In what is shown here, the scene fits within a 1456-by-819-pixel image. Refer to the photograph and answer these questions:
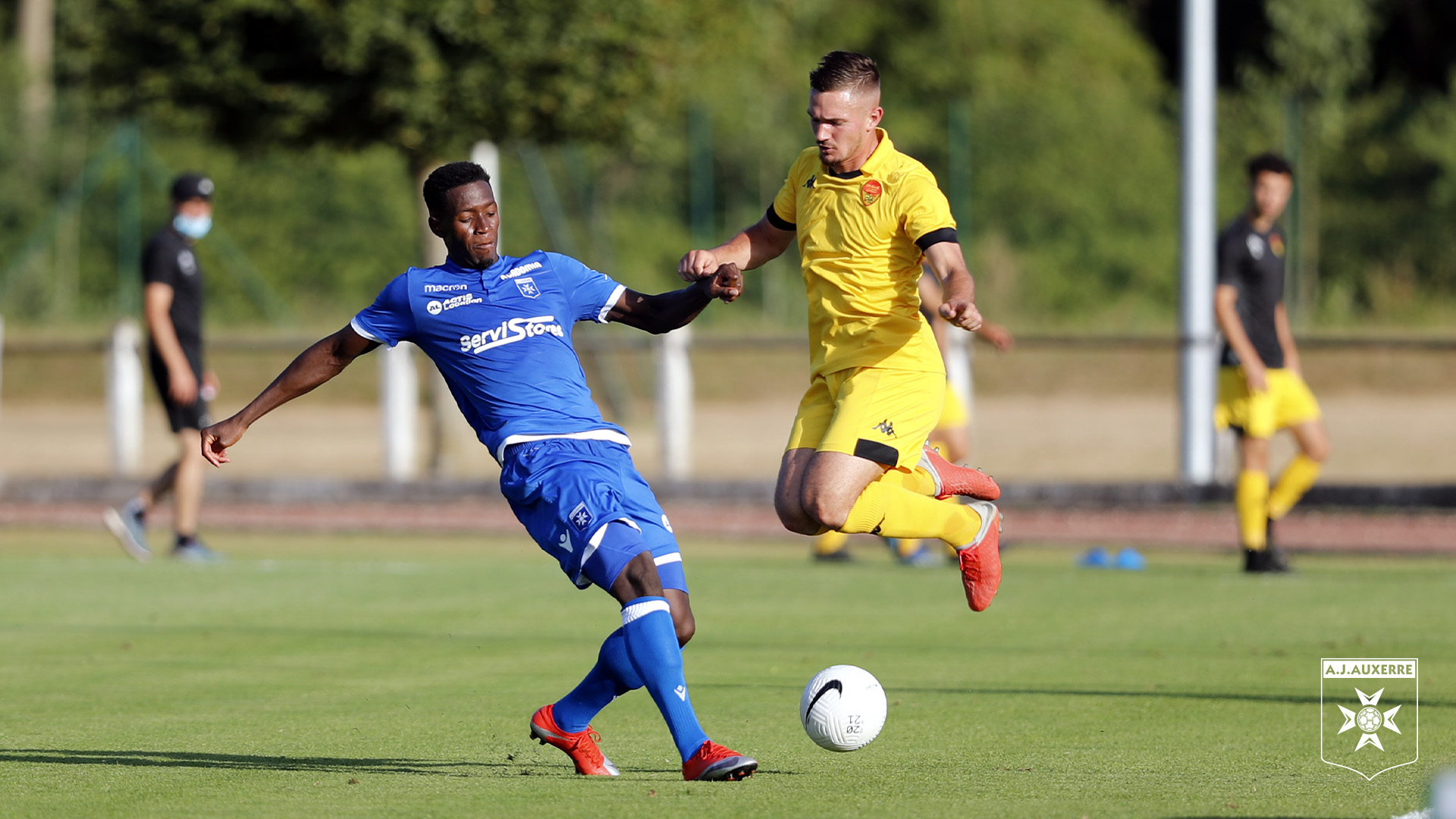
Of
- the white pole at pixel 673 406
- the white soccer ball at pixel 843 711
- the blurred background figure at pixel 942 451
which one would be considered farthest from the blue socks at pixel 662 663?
the white pole at pixel 673 406

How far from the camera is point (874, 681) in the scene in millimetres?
5879

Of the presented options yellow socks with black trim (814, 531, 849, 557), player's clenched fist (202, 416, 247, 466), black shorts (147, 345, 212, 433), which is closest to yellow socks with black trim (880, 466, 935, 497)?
player's clenched fist (202, 416, 247, 466)

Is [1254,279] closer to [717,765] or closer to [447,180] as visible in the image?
[447,180]

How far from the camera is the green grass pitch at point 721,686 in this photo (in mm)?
5316

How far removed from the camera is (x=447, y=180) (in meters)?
5.78

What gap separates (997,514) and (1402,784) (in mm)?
2184

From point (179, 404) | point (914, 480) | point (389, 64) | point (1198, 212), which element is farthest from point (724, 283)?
point (389, 64)

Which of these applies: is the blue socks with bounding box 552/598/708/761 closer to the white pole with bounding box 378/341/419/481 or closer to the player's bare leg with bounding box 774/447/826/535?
the player's bare leg with bounding box 774/447/826/535

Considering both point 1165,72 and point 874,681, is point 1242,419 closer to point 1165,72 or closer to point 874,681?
point 874,681

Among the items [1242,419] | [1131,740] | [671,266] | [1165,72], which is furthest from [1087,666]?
[1165,72]

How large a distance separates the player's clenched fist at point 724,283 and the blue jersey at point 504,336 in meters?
0.40

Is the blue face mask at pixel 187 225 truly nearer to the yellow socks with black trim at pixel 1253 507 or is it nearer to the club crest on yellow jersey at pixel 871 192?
the yellow socks with black trim at pixel 1253 507

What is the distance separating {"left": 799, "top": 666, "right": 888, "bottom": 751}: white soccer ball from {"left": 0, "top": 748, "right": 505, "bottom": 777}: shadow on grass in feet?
3.31

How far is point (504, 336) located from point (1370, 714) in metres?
3.31
